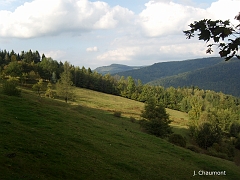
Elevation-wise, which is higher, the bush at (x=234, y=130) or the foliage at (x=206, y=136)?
the foliage at (x=206, y=136)

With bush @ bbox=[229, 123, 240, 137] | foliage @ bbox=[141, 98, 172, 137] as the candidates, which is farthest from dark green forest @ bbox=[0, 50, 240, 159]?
foliage @ bbox=[141, 98, 172, 137]

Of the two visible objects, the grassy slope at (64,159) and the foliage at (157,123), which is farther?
the foliage at (157,123)

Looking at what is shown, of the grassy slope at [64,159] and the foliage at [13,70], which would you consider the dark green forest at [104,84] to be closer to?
→ the foliage at [13,70]

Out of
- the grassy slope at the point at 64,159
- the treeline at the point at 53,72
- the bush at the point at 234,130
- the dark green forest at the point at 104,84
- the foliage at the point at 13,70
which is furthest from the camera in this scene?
the treeline at the point at 53,72

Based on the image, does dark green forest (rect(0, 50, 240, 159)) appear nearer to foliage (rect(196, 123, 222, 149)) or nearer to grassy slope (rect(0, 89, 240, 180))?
foliage (rect(196, 123, 222, 149))

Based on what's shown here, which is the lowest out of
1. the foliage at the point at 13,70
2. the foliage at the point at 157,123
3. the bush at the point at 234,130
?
the bush at the point at 234,130

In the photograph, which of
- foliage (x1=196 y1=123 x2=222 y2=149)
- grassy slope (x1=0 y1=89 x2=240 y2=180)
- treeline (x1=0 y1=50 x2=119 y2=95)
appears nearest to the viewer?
grassy slope (x1=0 y1=89 x2=240 y2=180)

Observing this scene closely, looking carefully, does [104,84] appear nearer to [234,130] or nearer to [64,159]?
[234,130]

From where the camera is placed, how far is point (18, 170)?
11375 millimetres

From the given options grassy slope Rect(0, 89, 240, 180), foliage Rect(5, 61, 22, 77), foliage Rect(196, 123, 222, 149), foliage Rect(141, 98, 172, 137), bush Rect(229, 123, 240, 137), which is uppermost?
foliage Rect(5, 61, 22, 77)

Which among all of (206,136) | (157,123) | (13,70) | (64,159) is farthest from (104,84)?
(64,159)

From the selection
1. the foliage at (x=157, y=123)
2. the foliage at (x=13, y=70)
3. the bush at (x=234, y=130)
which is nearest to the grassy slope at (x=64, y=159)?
the foliage at (x=157, y=123)

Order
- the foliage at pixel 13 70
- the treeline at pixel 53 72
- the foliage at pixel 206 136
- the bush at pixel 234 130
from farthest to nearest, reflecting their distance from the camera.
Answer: the treeline at pixel 53 72
the foliage at pixel 13 70
the bush at pixel 234 130
the foliage at pixel 206 136

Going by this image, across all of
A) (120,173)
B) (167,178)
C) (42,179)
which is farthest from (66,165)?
(167,178)
